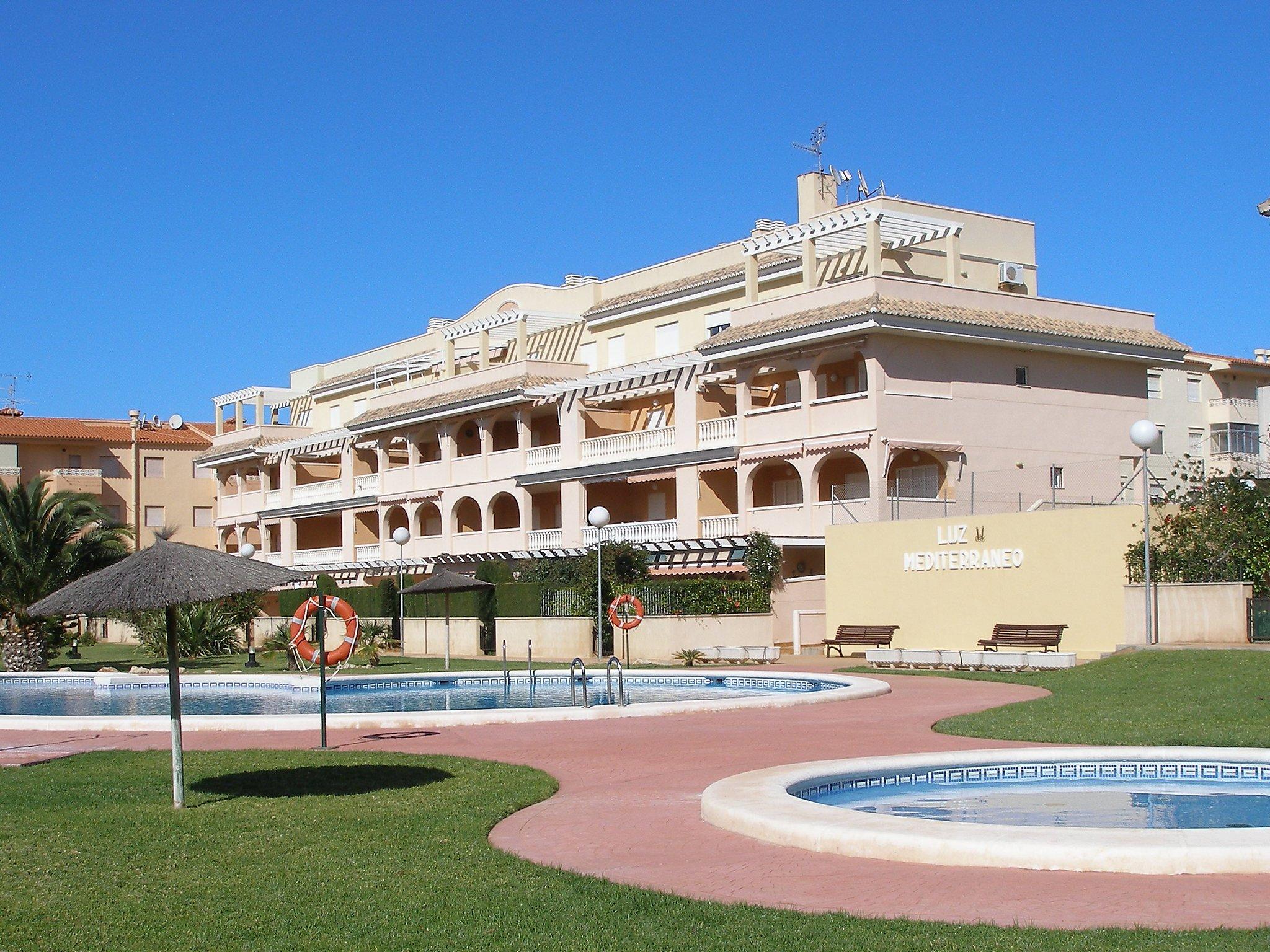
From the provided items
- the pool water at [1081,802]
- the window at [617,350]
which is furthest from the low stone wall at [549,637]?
the pool water at [1081,802]

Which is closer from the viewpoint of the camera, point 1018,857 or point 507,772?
point 1018,857

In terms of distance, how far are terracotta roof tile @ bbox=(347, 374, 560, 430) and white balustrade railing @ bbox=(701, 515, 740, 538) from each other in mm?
10024

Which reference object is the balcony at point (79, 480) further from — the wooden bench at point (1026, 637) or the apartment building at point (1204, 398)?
the wooden bench at point (1026, 637)

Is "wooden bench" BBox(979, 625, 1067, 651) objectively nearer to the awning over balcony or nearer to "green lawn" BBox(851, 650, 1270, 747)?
"green lawn" BBox(851, 650, 1270, 747)

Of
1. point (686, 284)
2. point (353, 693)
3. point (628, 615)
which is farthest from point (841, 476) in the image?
point (353, 693)

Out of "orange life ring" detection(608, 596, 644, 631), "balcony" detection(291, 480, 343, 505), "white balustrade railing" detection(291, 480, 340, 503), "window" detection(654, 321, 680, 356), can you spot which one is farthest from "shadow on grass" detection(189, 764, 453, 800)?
"white balustrade railing" detection(291, 480, 340, 503)

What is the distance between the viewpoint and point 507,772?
14.3 meters

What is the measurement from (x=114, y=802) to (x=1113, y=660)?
1793cm

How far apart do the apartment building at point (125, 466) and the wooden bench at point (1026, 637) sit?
52.2 meters

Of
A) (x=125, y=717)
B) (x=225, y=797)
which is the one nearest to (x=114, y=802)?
(x=225, y=797)

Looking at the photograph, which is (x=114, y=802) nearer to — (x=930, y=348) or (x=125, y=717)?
(x=125, y=717)

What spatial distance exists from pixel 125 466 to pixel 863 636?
183 feet

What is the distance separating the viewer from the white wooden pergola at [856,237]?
3969cm

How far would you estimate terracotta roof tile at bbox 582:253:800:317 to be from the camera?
4438 cm
